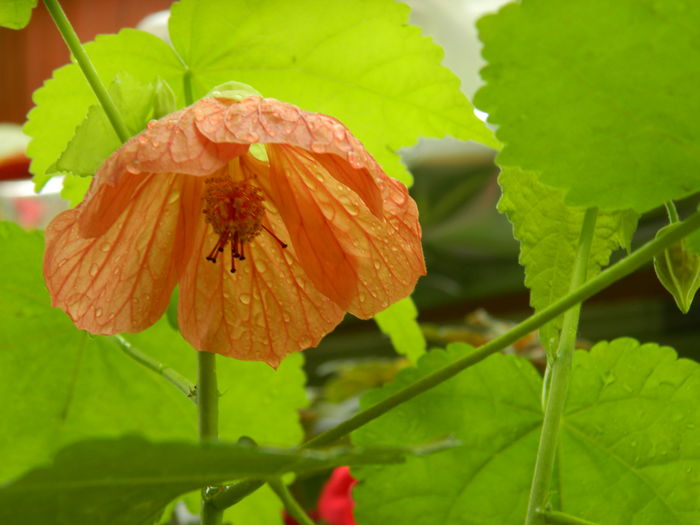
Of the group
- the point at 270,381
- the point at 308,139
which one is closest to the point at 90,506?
the point at 308,139

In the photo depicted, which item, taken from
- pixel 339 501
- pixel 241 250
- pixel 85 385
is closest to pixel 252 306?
pixel 241 250

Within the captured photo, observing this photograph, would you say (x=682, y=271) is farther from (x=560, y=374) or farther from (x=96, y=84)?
(x=96, y=84)

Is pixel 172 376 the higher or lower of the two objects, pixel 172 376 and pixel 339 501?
the higher

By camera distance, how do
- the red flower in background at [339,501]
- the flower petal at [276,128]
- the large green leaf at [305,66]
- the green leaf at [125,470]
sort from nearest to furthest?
the green leaf at [125,470]
the flower petal at [276,128]
the large green leaf at [305,66]
the red flower in background at [339,501]

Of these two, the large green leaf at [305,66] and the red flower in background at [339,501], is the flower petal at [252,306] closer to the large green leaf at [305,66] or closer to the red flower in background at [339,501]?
the large green leaf at [305,66]

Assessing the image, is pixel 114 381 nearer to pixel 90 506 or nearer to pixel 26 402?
pixel 26 402

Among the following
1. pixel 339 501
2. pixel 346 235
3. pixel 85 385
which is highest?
pixel 346 235

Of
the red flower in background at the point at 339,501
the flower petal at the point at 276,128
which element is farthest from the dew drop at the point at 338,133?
the red flower in background at the point at 339,501
